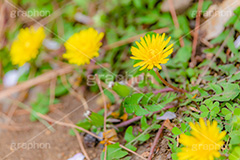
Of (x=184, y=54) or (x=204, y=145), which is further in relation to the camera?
(x=184, y=54)

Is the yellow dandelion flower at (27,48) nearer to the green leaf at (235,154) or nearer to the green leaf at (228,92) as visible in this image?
the green leaf at (228,92)

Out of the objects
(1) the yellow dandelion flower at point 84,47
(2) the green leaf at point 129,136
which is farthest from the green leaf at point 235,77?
(1) the yellow dandelion flower at point 84,47

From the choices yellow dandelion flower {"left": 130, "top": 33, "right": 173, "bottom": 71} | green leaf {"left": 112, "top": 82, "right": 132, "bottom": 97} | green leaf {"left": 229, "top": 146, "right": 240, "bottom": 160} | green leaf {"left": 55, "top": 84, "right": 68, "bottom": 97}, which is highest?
yellow dandelion flower {"left": 130, "top": 33, "right": 173, "bottom": 71}

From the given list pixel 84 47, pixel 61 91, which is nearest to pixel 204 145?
pixel 84 47

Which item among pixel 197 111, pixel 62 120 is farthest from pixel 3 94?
pixel 197 111

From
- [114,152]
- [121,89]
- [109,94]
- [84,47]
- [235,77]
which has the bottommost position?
[114,152]

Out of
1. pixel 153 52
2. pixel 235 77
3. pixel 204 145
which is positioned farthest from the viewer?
pixel 235 77

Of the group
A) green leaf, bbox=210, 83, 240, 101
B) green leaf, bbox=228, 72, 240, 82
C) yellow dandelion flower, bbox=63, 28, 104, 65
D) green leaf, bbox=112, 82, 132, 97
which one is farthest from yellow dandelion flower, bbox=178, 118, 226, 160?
yellow dandelion flower, bbox=63, 28, 104, 65

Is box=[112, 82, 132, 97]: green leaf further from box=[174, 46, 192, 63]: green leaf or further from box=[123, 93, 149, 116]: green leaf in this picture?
box=[174, 46, 192, 63]: green leaf

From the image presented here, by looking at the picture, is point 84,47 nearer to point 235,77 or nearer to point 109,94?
point 109,94
